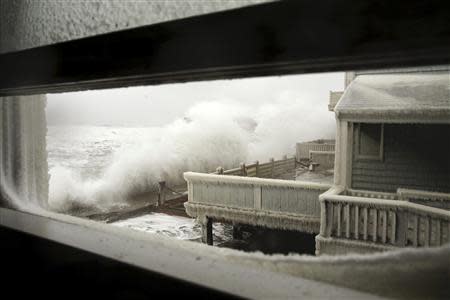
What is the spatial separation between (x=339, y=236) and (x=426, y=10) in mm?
4455

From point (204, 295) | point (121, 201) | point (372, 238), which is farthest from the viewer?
point (121, 201)

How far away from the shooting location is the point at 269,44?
0.51m

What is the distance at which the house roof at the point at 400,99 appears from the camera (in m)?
4.32

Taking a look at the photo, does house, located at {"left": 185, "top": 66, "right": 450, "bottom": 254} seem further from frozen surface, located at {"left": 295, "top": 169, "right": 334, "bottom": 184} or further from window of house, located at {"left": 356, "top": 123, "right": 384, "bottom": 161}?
frozen surface, located at {"left": 295, "top": 169, "right": 334, "bottom": 184}

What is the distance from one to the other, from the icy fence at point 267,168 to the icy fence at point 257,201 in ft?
5.82

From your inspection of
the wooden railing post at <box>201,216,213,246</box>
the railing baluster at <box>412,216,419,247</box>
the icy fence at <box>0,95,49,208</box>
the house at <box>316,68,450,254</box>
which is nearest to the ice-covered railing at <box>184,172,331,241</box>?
the wooden railing post at <box>201,216,213,246</box>

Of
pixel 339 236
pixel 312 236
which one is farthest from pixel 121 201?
pixel 339 236

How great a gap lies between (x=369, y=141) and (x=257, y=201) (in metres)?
2.03

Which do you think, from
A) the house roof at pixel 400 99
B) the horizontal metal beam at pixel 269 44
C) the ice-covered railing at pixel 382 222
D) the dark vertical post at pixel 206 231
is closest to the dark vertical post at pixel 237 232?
the dark vertical post at pixel 206 231

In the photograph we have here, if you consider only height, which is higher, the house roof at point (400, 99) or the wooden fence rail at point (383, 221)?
the house roof at point (400, 99)

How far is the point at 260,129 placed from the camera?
18.9 m

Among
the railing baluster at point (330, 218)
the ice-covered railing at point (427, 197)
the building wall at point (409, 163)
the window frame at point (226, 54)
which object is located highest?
the window frame at point (226, 54)

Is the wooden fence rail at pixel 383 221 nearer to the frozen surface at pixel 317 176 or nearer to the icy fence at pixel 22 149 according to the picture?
the icy fence at pixel 22 149

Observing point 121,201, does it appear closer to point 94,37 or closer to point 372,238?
point 372,238
